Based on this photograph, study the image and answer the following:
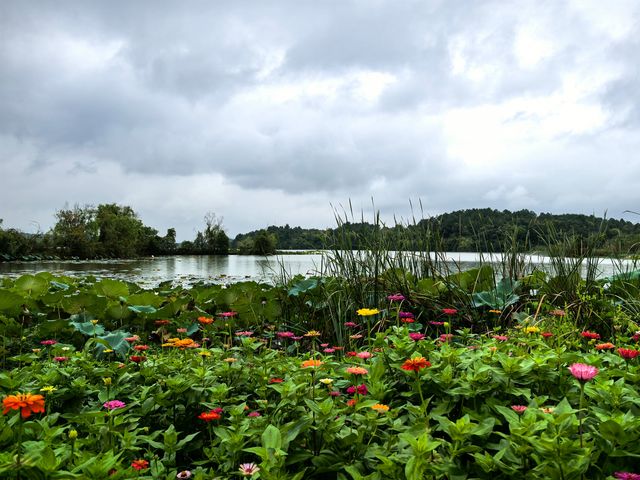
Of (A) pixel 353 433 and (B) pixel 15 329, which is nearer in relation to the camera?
(A) pixel 353 433

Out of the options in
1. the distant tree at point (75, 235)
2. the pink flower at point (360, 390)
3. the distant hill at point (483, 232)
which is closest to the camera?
the pink flower at point (360, 390)

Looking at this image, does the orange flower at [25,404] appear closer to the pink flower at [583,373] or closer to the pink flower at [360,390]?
the pink flower at [360,390]

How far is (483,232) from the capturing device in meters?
4.49

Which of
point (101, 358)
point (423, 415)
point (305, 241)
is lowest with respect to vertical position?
point (101, 358)

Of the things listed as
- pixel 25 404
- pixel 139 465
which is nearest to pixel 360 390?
pixel 139 465

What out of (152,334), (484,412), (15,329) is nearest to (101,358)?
(152,334)

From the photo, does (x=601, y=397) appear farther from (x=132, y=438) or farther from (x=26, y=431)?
(x=26, y=431)

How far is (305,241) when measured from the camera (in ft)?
16.4

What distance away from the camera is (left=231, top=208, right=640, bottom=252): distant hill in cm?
429

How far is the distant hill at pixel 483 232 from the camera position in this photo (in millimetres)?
4285

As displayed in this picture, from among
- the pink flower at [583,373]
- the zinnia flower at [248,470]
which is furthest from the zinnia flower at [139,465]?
the pink flower at [583,373]

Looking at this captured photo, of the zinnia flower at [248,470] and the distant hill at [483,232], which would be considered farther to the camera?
the distant hill at [483,232]

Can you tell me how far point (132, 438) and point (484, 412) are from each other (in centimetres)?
110

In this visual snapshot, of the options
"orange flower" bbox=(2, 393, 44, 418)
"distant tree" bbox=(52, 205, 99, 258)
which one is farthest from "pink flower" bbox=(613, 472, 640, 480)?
"distant tree" bbox=(52, 205, 99, 258)
